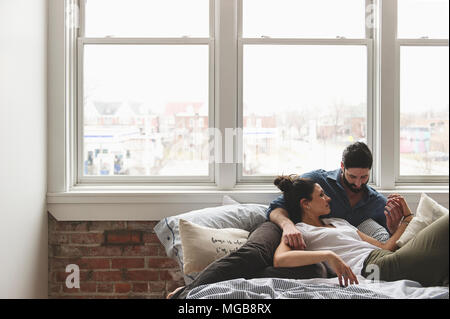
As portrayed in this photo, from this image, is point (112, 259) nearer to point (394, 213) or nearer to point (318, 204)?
point (318, 204)

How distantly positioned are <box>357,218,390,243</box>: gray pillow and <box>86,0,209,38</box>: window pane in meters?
1.39

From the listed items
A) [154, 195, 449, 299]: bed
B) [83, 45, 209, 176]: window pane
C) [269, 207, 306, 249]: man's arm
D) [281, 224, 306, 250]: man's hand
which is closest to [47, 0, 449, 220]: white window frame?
[83, 45, 209, 176]: window pane

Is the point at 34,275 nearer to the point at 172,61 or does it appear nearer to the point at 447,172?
the point at 172,61

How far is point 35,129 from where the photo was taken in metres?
2.18

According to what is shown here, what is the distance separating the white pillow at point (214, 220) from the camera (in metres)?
2.00

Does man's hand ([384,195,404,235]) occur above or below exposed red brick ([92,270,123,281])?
above

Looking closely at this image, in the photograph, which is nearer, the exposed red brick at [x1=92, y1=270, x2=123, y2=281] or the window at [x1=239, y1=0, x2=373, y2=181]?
the exposed red brick at [x1=92, y1=270, x2=123, y2=281]

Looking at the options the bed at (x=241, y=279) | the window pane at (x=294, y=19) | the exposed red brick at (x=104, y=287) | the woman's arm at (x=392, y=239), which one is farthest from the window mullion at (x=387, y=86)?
the exposed red brick at (x=104, y=287)

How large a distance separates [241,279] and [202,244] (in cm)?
57

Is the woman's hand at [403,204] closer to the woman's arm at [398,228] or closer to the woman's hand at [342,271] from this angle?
the woman's arm at [398,228]

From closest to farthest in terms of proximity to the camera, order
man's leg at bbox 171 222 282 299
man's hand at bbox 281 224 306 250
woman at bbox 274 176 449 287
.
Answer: woman at bbox 274 176 449 287, man's leg at bbox 171 222 282 299, man's hand at bbox 281 224 306 250

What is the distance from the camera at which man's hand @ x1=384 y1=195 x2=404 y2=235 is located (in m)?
1.63

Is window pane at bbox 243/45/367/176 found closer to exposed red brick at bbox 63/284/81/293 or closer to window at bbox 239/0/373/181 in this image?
window at bbox 239/0/373/181
